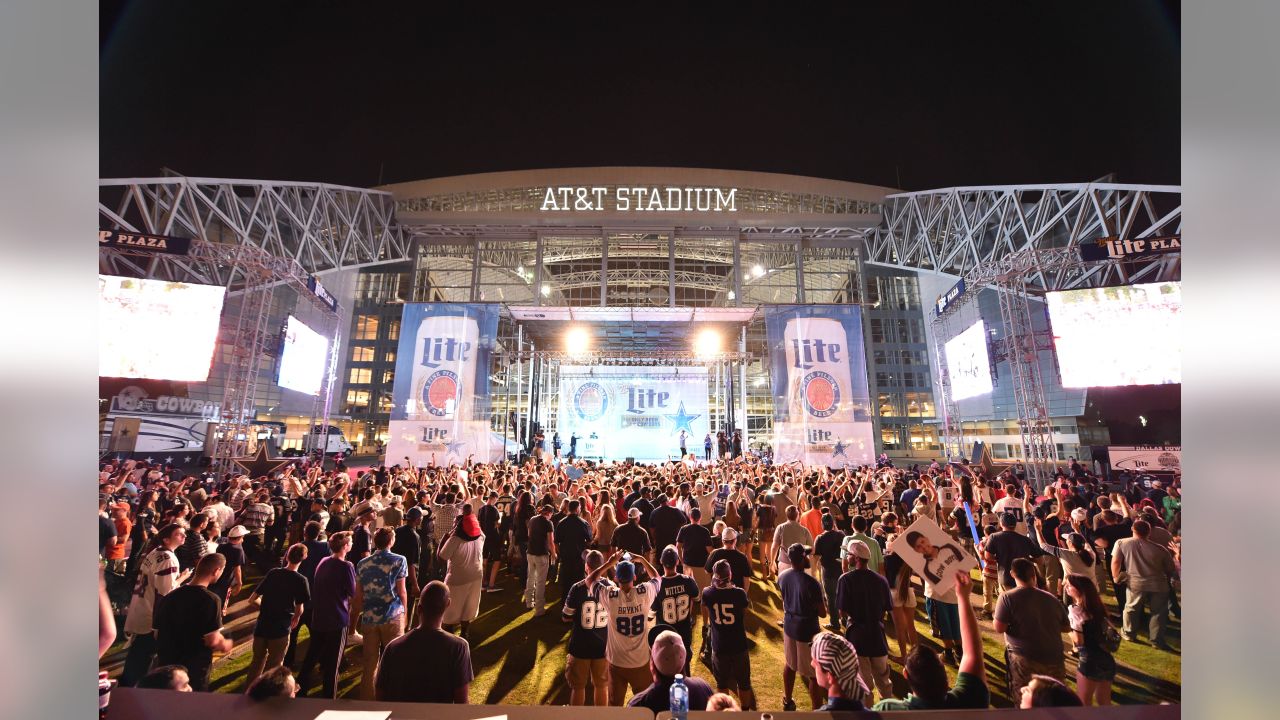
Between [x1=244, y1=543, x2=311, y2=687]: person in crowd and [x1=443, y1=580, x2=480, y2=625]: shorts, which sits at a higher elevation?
[x1=244, y1=543, x2=311, y2=687]: person in crowd

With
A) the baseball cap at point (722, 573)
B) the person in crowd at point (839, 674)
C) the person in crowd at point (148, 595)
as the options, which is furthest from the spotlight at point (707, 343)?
the person in crowd at point (839, 674)

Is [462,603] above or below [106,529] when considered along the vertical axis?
below

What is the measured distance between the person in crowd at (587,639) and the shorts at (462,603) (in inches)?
85.0

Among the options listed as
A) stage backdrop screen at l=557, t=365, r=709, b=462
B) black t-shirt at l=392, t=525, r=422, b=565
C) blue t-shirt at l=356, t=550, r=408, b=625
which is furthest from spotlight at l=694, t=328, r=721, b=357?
blue t-shirt at l=356, t=550, r=408, b=625

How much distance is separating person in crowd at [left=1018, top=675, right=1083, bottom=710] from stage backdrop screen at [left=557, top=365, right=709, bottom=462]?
2387 centimetres

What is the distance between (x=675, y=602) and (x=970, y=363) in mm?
18433

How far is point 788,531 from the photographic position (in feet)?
22.9

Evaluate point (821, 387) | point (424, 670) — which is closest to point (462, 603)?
point (424, 670)

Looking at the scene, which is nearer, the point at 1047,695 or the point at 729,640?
the point at 1047,695

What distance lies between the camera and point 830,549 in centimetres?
632

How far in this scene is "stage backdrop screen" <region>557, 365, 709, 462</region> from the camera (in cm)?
2689

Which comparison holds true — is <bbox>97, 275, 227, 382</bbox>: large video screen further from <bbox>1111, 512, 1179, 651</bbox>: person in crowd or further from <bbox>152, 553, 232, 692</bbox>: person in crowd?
<bbox>1111, 512, 1179, 651</bbox>: person in crowd

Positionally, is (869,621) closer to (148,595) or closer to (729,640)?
(729,640)
